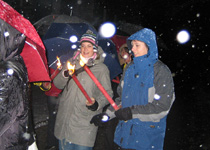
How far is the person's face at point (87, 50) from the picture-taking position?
315cm

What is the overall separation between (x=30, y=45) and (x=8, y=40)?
46cm

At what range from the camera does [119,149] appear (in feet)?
8.68

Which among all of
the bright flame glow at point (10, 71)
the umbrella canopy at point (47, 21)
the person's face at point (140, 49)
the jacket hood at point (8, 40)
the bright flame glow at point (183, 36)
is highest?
the umbrella canopy at point (47, 21)

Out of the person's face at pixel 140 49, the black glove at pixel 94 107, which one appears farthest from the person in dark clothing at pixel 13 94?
the person's face at pixel 140 49

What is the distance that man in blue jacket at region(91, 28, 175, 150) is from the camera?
7.84 feet

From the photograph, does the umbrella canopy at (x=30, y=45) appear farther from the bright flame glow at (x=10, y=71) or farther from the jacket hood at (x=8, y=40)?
the bright flame glow at (x=10, y=71)

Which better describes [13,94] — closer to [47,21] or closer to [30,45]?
[30,45]

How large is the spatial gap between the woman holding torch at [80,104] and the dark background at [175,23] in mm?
3827

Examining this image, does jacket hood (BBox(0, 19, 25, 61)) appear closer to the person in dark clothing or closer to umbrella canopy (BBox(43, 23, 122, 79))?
the person in dark clothing

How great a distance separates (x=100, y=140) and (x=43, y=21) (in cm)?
302

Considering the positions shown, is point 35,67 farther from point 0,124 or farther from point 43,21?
point 43,21

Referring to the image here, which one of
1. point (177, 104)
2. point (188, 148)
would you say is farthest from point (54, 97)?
point (177, 104)

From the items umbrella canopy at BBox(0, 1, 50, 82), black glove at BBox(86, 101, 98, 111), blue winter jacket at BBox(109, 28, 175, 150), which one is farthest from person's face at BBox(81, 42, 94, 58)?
umbrella canopy at BBox(0, 1, 50, 82)

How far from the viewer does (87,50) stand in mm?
3164
